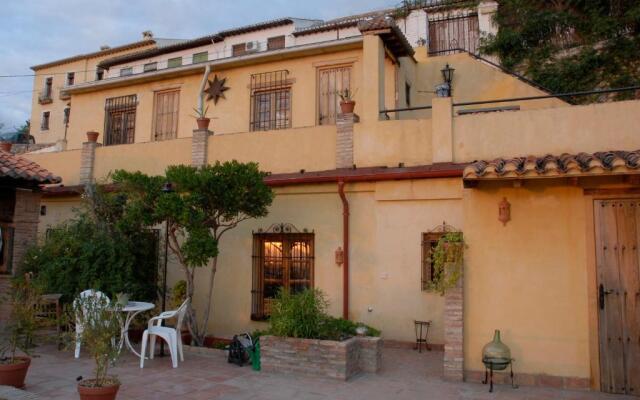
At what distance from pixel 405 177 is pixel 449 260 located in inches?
102

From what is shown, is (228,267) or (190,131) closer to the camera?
(228,267)

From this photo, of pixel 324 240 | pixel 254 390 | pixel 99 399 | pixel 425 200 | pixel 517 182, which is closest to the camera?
pixel 99 399

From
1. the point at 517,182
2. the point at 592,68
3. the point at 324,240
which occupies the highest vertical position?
the point at 592,68

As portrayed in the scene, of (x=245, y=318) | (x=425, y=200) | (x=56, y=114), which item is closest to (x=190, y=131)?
(x=245, y=318)

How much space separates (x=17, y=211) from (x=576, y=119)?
10.4 m

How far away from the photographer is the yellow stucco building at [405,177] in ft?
23.1

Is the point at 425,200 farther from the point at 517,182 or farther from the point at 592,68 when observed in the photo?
the point at 592,68

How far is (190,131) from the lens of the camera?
14.1 metres

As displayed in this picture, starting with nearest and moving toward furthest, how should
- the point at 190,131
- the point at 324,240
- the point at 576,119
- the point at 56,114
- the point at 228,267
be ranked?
the point at 576,119 < the point at 324,240 < the point at 228,267 < the point at 190,131 < the point at 56,114

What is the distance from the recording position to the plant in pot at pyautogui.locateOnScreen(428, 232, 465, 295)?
7.33 meters

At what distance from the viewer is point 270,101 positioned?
526 inches

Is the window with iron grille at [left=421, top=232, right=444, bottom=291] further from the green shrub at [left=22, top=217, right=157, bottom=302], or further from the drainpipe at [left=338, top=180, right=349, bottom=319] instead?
the green shrub at [left=22, top=217, right=157, bottom=302]

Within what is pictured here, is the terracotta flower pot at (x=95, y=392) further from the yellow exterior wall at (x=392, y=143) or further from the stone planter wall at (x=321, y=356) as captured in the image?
the yellow exterior wall at (x=392, y=143)

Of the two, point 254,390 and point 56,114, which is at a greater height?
point 56,114
